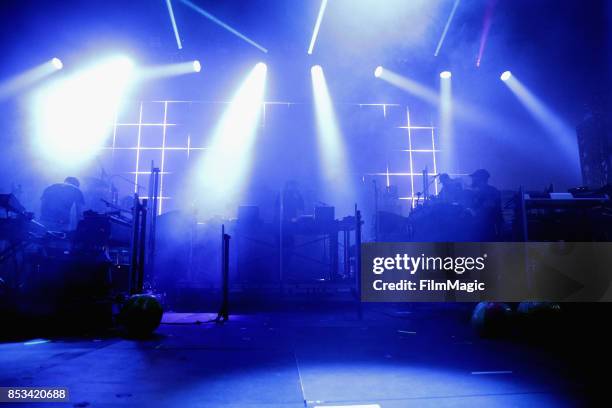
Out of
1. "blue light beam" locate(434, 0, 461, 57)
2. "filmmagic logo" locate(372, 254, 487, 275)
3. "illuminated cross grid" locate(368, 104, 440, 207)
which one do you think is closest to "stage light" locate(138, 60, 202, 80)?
"illuminated cross grid" locate(368, 104, 440, 207)

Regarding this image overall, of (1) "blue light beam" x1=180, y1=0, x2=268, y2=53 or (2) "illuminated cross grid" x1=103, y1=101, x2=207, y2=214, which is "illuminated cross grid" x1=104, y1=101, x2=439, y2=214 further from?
(1) "blue light beam" x1=180, y1=0, x2=268, y2=53

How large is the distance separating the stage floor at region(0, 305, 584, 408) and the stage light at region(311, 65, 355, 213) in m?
8.72

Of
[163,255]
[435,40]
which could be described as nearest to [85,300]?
[163,255]

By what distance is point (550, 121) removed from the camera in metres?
11.3

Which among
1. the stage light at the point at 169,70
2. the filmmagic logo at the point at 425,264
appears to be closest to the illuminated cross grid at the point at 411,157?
the stage light at the point at 169,70

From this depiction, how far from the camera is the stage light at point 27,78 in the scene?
393 inches

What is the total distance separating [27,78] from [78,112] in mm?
1511

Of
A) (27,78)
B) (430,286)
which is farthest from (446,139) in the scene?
(27,78)

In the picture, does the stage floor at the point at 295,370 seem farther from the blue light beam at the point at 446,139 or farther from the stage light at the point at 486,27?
the blue light beam at the point at 446,139

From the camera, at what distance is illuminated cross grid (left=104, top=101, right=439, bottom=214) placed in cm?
1227

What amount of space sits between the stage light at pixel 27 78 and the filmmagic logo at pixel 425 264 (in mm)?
10562

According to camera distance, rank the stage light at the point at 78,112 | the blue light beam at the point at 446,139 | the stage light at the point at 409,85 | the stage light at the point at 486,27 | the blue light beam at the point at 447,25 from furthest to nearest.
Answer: the blue light beam at the point at 446,139 → the stage light at the point at 409,85 → the stage light at the point at 78,112 → the blue light beam at the point at 447,25 → the stage light at the point at 486,27

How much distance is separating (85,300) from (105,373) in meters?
3.28

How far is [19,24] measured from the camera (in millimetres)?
8484
